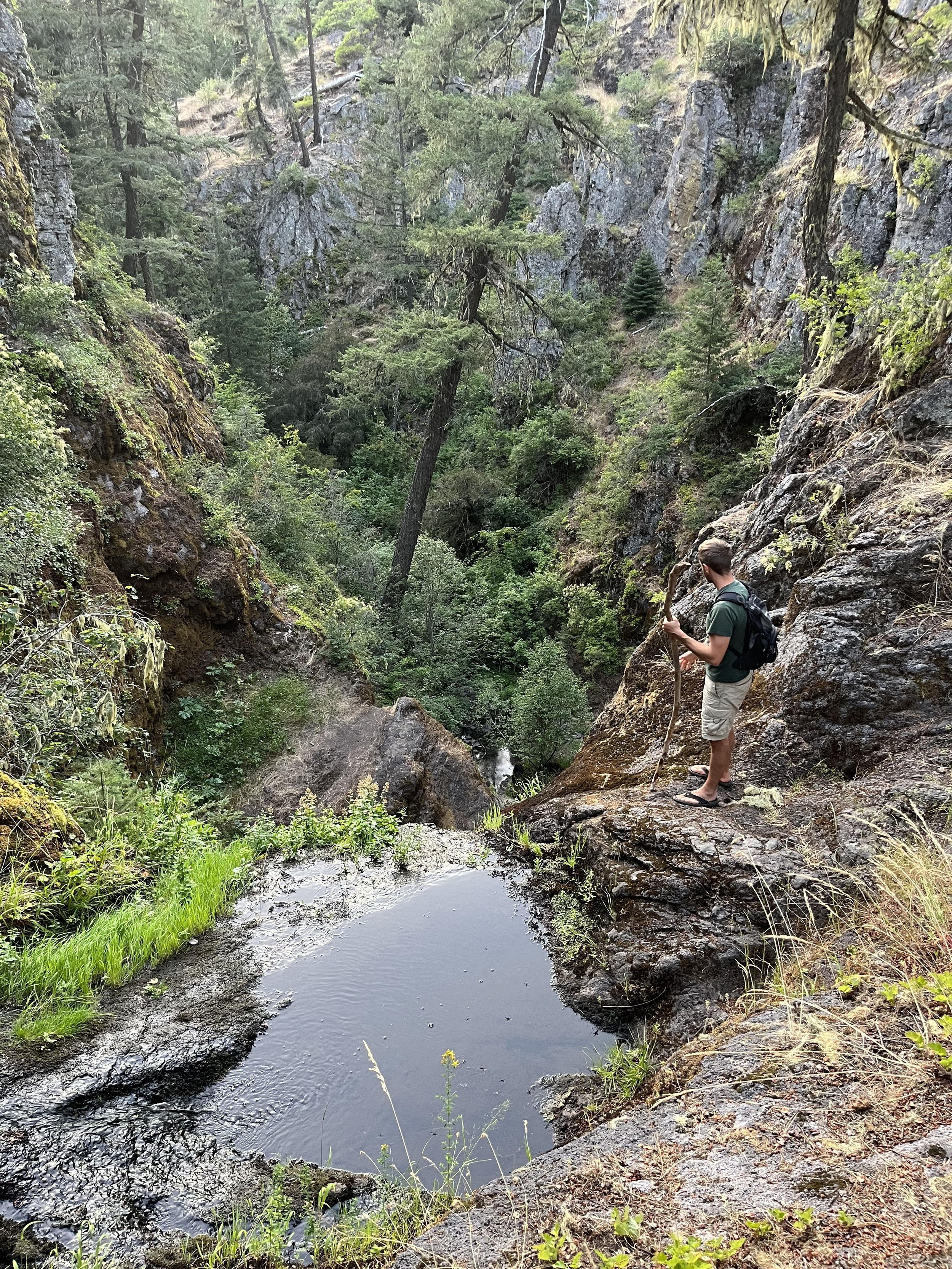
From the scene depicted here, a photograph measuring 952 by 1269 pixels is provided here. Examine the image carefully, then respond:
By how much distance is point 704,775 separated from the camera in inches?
200

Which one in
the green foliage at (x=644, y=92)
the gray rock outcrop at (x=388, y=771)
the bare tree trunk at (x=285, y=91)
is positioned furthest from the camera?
the bare tree trunk at (x=285, y=91)

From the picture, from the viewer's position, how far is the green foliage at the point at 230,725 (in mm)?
8297

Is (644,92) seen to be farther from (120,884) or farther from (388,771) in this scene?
(120,884)

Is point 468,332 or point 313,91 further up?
point 313,91

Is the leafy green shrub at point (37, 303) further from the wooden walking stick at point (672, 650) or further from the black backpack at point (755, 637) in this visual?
the black backpack at point (755, 637)

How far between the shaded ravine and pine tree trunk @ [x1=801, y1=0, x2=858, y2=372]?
27.4ft

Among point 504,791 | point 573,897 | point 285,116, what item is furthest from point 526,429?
point 285,116

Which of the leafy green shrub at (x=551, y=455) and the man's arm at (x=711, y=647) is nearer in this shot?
the man's arm at (x=711, y=647)

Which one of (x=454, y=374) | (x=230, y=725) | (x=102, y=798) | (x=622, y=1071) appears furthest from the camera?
(x=454, y=374)

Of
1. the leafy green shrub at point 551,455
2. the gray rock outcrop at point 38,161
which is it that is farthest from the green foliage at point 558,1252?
the leafy green shrub at point 551,455

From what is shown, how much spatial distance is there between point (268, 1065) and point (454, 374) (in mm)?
12247

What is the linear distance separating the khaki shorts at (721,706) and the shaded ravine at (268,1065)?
187 centimetres

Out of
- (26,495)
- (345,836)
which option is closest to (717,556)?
(345,836)

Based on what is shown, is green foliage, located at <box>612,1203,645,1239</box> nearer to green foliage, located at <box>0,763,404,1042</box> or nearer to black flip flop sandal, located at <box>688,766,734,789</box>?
green foliage, located at <box>0,763,404,1042</box>
